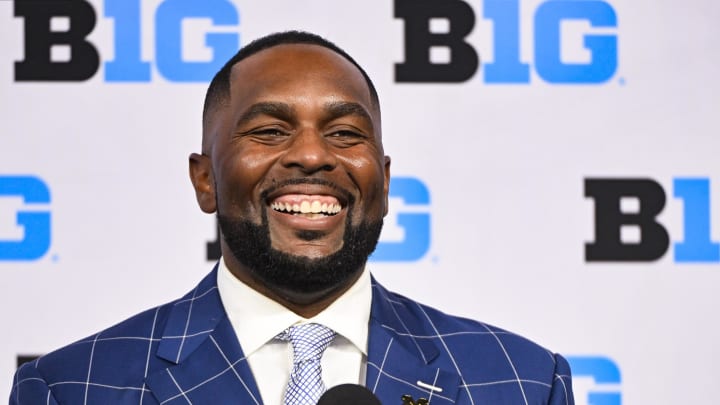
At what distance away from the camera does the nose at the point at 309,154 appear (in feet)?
5.40

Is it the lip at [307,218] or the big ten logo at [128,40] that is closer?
the lip at [307,218]

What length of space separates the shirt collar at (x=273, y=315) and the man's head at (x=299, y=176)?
0.07 feet

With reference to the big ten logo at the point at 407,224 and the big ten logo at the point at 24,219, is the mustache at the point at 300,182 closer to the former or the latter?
the big ten logo at the point at 407,224

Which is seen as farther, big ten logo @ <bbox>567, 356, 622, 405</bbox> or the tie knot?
big ten logo @ <bbox>567, 356, 622, 405</bbox>

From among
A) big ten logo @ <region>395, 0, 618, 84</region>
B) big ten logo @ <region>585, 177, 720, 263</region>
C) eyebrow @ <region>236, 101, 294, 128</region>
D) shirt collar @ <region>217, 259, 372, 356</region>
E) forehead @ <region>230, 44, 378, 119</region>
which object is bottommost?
shirt collar @ <region>217, 259, 372, 356</region>

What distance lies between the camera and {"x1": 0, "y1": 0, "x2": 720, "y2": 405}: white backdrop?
9.16 feet

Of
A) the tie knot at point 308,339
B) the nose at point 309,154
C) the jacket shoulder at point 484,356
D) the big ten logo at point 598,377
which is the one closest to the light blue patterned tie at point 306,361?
the tie knot at point 308,339

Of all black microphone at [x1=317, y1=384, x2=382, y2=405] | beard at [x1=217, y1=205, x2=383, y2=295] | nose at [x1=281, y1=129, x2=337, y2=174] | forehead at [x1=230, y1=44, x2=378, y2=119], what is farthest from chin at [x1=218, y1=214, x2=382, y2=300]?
black microphone at [x1=317, y1=384, x2=382, y2=405]

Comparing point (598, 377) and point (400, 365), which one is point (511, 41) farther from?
point (400, 365)

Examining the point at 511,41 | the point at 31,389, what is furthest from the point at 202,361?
the point at 511,41

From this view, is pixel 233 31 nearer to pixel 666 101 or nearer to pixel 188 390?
pixel 666 101

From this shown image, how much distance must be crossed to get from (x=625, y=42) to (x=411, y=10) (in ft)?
1.90

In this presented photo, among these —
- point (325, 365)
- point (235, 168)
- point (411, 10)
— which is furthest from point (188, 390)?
point (411, 10)

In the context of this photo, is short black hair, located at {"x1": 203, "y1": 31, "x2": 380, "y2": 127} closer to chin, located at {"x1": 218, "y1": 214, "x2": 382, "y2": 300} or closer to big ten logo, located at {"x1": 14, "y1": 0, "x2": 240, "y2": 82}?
chin, located at {"x1": 218, "y1": 214, "x2": 382, "y2": 300}
